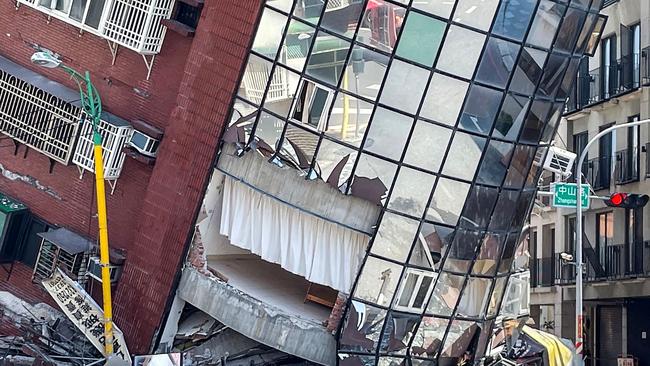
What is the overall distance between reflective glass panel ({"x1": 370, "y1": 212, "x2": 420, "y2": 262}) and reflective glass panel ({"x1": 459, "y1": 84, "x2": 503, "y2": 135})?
242cm

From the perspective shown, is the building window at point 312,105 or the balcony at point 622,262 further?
the balcony at point 622,262

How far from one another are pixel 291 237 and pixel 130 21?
610 centimetres

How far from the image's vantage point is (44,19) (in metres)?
29.1

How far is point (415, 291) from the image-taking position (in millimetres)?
26641

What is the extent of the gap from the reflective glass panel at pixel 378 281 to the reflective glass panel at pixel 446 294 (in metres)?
1.01

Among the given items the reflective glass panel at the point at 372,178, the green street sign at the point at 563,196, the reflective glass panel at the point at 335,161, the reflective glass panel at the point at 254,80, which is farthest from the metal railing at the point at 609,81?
the reflective glass panel at the point at 254,80

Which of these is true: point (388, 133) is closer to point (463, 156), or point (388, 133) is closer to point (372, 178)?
point (372, 178)

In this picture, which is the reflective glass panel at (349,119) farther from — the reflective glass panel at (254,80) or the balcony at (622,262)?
Result: the balcony at (622,262)

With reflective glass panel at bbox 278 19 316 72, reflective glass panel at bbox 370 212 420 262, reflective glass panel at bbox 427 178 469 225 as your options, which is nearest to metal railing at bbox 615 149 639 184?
reflective glass panel at bbox 427 178 469 225

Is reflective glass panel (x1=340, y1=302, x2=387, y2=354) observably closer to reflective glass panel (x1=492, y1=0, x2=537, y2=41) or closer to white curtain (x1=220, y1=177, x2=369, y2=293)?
white curtain (x1=220, y1=177, x2=369, y2=293)

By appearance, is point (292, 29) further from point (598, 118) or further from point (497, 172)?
point (598, 118)

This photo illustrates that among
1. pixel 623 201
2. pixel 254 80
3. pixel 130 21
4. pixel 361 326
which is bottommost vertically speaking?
pixel 361 326

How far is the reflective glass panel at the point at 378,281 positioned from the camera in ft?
86.4

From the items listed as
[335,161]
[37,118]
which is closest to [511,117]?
[335,161]
